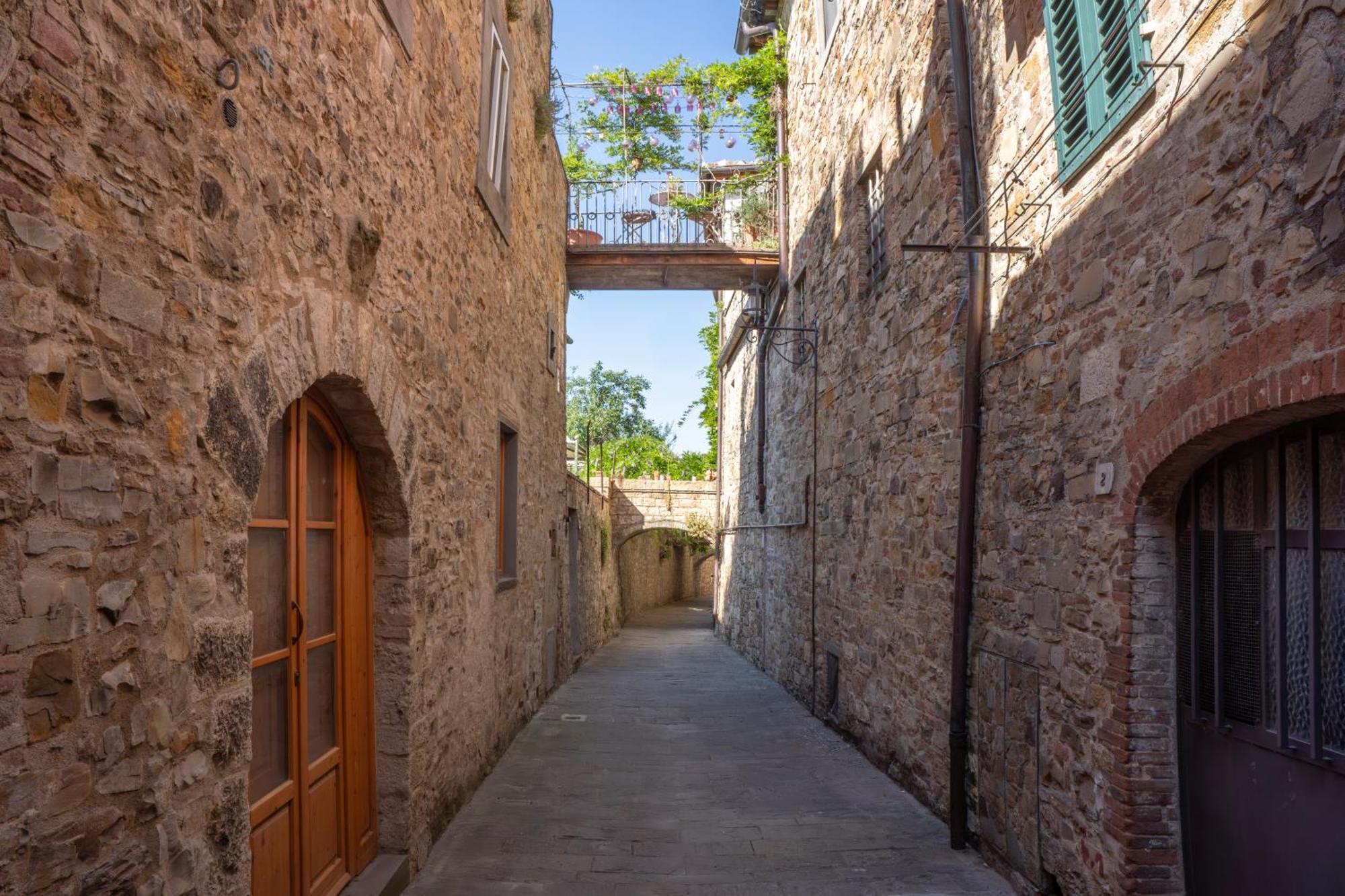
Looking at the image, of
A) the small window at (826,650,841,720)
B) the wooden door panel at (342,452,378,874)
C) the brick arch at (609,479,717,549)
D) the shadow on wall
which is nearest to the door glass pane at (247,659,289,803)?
the wooden door panel at (342,452,378,874)

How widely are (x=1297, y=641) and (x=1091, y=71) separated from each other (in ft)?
7.85

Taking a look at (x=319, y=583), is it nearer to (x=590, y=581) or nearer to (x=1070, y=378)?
(x=1070, y=378)

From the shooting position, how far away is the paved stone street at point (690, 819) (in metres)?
4.21

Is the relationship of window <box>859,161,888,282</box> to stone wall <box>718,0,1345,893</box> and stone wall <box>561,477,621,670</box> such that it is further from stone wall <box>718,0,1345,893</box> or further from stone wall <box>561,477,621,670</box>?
stone wall <box>561,477,621,670</box>

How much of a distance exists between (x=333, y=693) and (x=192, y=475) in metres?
1.74

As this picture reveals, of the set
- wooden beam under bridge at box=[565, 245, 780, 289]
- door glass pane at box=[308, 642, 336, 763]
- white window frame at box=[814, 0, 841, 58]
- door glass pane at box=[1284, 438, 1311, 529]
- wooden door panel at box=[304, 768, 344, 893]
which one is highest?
white window frame at box=[814, 0, 841, 58]

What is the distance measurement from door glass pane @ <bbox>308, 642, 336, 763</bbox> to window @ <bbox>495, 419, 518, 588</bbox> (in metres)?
3.49

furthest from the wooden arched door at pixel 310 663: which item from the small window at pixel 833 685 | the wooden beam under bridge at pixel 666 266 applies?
the wooden beam under bridge at pixel 666 266

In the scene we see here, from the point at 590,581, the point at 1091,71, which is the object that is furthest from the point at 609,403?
the point at 1091,71

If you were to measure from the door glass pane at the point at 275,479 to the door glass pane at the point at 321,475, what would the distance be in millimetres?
181

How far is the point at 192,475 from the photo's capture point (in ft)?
7.14

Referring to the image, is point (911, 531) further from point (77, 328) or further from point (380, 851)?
point (77, 328)

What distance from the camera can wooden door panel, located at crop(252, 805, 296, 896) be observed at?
282 centimetres

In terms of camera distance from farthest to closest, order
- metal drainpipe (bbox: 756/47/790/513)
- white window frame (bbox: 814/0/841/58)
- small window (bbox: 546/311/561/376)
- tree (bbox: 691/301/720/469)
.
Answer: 1. tree (bbox: 691/301/720/469)
2. metal drainpipe (bbox: 756/47/790/513)
3. small window (bbox: 546/311/561/376)
4. white window frame (bbox: 814/0/841/58)
